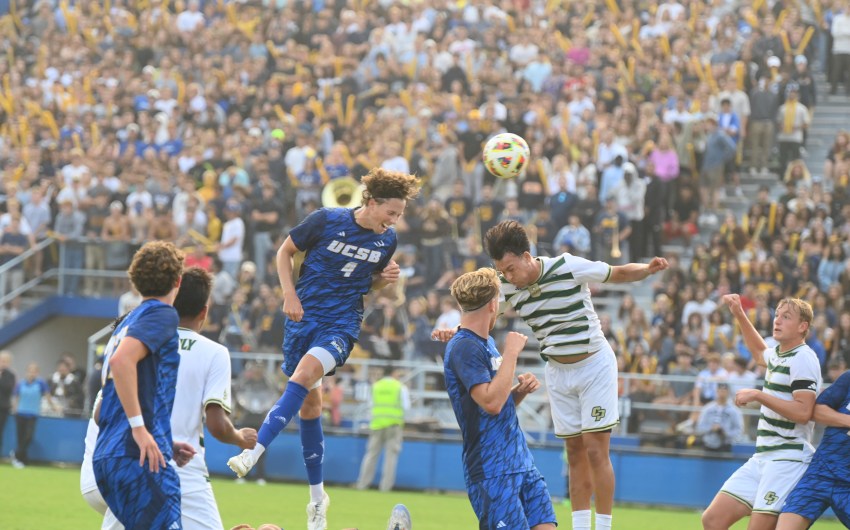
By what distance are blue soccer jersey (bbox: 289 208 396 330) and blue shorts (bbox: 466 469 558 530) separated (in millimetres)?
2876

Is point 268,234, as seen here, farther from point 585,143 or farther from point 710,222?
point 710,222

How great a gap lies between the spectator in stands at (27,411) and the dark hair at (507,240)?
1623 centimetres

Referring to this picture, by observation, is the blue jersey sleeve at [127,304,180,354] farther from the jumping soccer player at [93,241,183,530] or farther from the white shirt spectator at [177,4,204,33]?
the white shirt spectator at [177,4,204,33]

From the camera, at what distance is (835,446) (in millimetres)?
9320

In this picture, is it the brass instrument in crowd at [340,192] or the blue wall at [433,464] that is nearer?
the blue wall at [433,464]

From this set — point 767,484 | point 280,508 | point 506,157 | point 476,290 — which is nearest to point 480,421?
point 476,290

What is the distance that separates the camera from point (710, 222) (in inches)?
947

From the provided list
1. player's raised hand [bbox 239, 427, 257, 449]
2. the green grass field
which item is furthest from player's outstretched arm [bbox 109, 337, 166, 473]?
the green grass field

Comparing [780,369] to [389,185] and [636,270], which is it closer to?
[636,270]

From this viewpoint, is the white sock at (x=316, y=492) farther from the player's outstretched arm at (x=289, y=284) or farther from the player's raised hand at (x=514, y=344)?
the player's raised hand at (x=514, y=344)

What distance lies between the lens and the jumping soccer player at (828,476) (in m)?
9.20

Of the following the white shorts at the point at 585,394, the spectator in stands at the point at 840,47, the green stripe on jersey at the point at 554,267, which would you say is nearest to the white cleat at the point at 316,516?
the white shorts at the point at 585,394

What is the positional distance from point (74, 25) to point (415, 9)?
29.5 ft

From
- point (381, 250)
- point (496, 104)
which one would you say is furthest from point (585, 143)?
point (381, 250)
